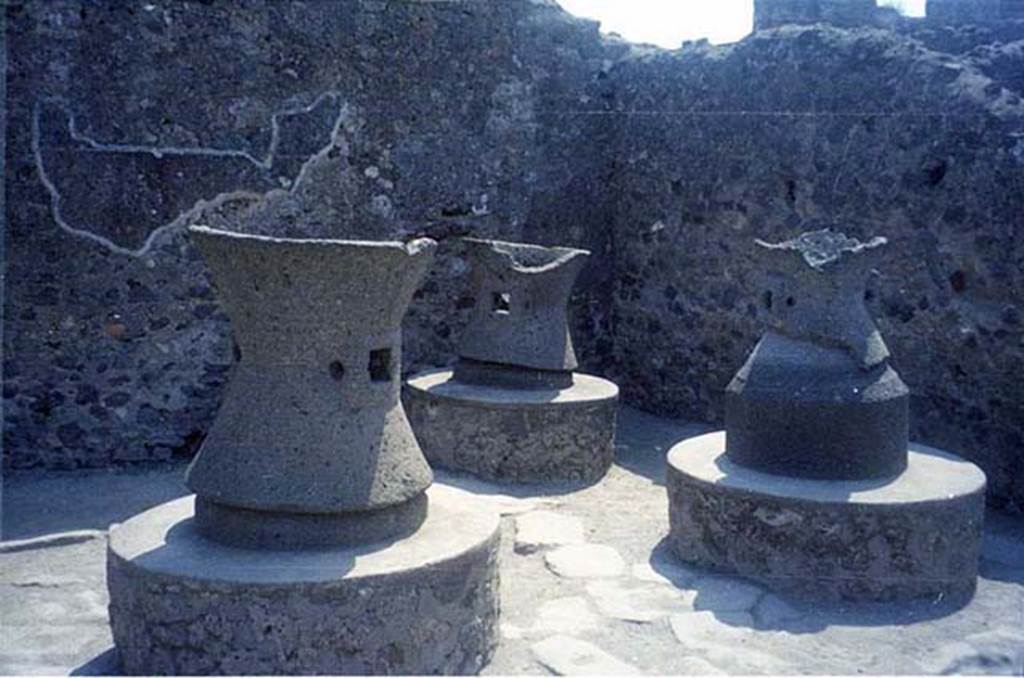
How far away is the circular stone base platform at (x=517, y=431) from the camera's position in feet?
22.1

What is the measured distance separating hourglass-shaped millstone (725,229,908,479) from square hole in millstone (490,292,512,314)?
213 cm

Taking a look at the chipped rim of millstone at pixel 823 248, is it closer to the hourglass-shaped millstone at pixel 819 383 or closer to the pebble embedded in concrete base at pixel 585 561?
the hourglass-shaped millstone at pixel 819 383

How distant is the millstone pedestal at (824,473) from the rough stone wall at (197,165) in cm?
328

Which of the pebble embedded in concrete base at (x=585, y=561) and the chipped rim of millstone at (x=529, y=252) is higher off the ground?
the chipped rim of millstone at (x=529, y=252)

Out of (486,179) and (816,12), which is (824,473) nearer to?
(486,179)

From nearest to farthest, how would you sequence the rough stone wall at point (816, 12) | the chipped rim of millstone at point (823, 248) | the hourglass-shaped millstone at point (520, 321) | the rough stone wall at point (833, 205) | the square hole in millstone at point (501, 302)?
the chipped rim of millstone at point (823, 248), the rough stone wall at point (833, 205), the hourglass-shaped millstone at point (520, 321), the square hole in millstone at point (501, 302), the rough stone wall at point (816, 12)

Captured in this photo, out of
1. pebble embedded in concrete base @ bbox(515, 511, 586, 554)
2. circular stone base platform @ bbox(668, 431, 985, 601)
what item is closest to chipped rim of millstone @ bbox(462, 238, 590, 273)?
pebble embedded in concrete base @ bbox(515, 511, 586, 554)

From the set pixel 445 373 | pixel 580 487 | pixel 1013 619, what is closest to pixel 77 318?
pixel 445 373

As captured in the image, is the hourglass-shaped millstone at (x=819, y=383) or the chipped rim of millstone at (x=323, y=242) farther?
the hourglass-shaped millstone at (x=819, y=383)

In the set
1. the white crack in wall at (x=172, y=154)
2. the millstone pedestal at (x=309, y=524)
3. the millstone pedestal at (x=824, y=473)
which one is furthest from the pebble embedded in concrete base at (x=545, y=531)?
the white crack in wall at (x=172, y=154)

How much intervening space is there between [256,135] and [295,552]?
4.20 meters

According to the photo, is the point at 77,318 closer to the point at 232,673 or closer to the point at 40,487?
the point at 40,487

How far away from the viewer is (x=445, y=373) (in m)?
7.55

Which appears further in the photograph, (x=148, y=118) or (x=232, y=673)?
(x=148, y=118)
